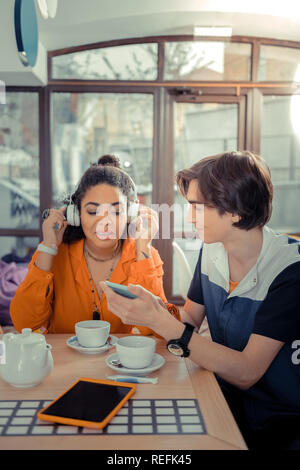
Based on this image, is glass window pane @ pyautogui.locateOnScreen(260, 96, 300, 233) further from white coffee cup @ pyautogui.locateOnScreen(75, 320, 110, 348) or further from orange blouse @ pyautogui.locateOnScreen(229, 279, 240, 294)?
white coffee cup @ pyautogui.locateOnScreen(75, 320, 110, 348)

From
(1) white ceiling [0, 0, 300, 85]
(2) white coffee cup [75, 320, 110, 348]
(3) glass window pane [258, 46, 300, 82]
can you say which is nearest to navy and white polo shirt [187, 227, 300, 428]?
(2) white coffee cup [75, 320, 110, 348]

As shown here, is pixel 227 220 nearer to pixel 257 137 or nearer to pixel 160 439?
pixel 160 439

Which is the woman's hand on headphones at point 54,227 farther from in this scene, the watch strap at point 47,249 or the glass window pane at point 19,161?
the glass window pane at point 19,161

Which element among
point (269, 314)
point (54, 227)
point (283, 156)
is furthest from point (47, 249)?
point (283, 156)

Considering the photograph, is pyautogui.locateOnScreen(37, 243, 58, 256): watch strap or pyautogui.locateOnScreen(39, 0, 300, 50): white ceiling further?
pyautogui.locateOnScreen(39, 0, 300, 50): white ceiling

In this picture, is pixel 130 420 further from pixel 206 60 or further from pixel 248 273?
pixel 206 60

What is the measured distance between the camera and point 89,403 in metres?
0.86

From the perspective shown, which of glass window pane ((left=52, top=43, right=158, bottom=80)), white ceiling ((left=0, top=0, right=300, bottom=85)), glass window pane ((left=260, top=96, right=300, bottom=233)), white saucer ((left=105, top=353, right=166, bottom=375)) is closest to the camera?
white saucer ((left=105, top=353, right=166, bottom=375))

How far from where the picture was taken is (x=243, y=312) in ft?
4.19

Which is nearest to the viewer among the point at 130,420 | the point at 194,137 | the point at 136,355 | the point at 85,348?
the point at 130,420

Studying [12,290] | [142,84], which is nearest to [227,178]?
[12,290]

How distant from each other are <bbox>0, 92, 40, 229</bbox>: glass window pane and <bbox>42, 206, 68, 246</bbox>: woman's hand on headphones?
2692 mm

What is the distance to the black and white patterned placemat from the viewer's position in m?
0.78

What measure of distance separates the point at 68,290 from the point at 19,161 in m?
2.95
